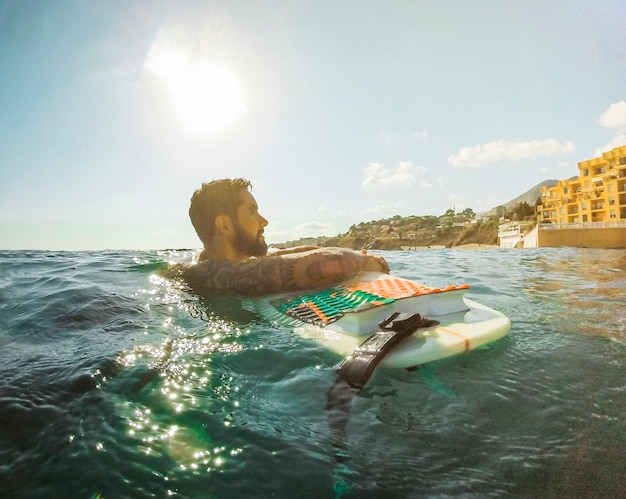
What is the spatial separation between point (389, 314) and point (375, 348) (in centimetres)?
84

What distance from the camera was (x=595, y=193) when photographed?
177 feet

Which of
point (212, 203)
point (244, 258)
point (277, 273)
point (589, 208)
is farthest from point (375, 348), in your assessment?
point (589, 208)

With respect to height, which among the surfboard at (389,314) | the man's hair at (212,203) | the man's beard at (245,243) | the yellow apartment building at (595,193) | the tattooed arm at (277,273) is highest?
the yellow apartment building at (595,193)

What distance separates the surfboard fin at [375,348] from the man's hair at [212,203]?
359 cm

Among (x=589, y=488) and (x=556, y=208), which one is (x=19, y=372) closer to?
(x=589, y=488)

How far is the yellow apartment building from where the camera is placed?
158ft

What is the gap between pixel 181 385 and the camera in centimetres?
237

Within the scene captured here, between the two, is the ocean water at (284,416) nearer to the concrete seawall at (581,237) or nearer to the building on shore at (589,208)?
the concrete seawall at (581,237)

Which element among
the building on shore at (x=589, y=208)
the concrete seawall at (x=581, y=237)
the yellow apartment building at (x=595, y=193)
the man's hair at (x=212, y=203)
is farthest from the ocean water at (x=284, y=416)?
the yellow apartment building at (x=595, y=193)

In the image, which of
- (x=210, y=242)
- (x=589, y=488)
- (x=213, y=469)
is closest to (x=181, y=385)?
(x=213, y=469)

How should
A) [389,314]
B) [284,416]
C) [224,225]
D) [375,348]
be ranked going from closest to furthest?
[284,416] → [375,348] → [389,314] → [224,225]

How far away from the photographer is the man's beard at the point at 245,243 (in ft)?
18.2

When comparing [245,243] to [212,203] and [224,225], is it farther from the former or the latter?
[212,203]

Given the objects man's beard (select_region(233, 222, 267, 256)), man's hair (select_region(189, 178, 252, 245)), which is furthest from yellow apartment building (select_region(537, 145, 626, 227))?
man's hair (select_region(189, 178, 252, 245))
